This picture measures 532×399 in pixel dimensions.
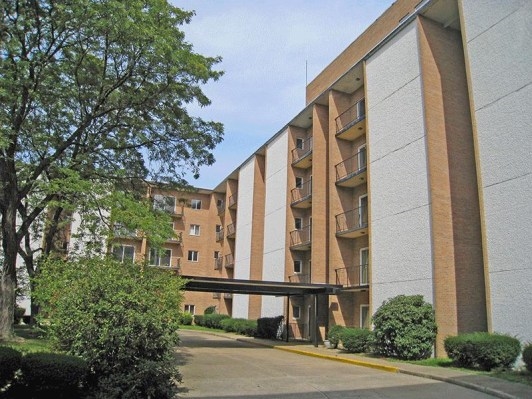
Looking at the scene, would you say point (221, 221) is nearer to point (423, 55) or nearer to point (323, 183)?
point (323, 183)

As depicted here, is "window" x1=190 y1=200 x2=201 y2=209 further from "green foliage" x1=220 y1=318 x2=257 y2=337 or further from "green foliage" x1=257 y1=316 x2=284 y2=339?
"green foliage" x1=257 y1=316 x2=284 y2=339

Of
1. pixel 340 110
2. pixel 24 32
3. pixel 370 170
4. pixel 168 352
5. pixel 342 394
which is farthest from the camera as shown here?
pixel 340 110

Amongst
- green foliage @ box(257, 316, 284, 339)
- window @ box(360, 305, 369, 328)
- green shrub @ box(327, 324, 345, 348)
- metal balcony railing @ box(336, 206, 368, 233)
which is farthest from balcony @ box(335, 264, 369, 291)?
green foliage @ box(257, 316, 284, 339)

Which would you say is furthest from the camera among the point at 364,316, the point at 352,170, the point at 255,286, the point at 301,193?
the point at 301,193

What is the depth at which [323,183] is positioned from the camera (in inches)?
1148

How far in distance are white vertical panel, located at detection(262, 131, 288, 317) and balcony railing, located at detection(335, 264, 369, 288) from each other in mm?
6469

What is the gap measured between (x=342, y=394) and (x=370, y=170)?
14563 millimetres

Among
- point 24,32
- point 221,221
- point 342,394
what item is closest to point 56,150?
point 24,32

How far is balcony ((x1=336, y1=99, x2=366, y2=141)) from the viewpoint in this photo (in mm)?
25766

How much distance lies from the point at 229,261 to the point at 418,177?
28.1 metres

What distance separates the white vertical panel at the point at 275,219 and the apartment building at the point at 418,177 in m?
0.17

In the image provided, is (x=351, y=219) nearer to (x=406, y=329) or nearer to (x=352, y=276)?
(x=352, y=276)

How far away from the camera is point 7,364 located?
310 inches

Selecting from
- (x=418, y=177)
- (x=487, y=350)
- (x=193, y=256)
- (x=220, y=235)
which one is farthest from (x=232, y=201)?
(x=487, y=350)
